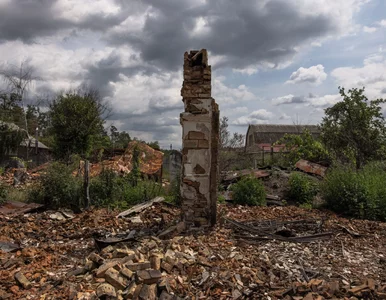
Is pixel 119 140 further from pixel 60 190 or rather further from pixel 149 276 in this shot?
pixel 149 276

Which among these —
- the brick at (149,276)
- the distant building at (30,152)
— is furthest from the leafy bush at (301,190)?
the distant building at (30,152)

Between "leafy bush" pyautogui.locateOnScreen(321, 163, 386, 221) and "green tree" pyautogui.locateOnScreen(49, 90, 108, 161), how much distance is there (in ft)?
39.6

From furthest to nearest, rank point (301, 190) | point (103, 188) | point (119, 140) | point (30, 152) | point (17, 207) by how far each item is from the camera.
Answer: point (119, 140)
point (30, 152)
point (301, 190)
point (103, 188)
point (17, 207)

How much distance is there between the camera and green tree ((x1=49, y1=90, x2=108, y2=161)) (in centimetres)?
1816

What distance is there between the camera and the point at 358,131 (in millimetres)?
17094

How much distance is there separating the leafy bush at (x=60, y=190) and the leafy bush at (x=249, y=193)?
13.9 ft

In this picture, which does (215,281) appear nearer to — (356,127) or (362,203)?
(362,203)

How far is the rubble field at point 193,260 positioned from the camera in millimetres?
4070

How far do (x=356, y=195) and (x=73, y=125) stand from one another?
14.1 m

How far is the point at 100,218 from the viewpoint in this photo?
7.70 metres

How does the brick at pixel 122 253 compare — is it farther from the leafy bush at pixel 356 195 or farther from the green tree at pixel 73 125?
the green tree at pixel 73 125

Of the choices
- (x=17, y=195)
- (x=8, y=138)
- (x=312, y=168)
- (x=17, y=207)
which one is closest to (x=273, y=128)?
(x=312, y=168)

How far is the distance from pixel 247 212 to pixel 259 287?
173 inches

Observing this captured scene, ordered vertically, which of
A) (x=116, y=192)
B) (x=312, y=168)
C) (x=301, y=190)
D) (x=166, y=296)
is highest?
(x=312, y=168)
